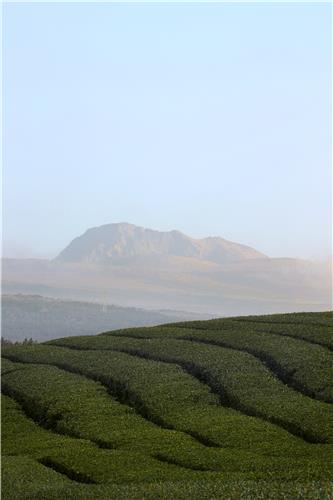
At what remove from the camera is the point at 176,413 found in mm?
40938

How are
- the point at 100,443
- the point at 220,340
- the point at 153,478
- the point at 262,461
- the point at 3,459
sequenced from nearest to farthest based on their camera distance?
the point at 153,478, the point at 262,461, the point at 3,459, the point at 100,443, the point at 220,340

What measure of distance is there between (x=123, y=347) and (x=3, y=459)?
2219 centimetres

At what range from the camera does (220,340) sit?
2160 inches

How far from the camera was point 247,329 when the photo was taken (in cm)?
5738

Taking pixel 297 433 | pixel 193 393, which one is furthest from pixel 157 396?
pixel 297 433

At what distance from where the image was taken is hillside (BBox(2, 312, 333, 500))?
28.0m

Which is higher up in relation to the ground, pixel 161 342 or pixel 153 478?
pixel 161 342

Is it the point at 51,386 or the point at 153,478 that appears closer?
the point at 153,478

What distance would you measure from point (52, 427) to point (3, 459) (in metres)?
7.41

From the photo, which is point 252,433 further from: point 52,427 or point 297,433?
point 52,427

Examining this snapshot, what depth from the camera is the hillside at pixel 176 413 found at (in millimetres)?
28000

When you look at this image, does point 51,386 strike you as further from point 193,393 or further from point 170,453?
point 170,453

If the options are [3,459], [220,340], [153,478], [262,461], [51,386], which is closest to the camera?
[153,478]

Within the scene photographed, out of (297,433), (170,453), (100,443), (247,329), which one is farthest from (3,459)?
(247,329)
